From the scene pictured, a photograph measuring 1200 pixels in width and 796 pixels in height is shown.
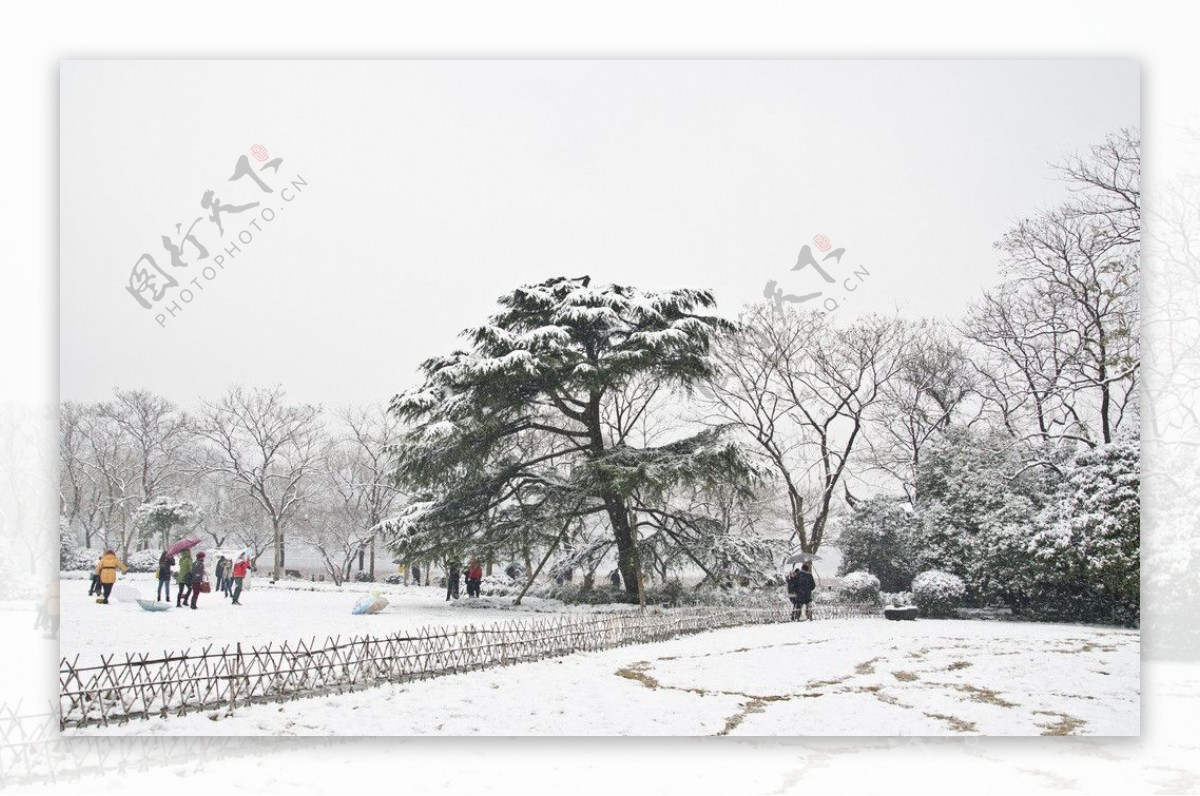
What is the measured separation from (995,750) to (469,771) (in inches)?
153

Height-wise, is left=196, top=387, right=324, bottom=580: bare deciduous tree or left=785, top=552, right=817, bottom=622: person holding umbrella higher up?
left=196, top=387, right=324, bottom=580: bare deciduous tree

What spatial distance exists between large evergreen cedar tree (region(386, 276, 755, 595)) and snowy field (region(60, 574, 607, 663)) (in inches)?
29.3

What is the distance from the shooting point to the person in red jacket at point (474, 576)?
8034 mm

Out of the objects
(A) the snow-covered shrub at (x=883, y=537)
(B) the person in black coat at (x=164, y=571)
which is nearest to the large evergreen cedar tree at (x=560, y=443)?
(A) the snow-covered shrub at (x=883, y=537)

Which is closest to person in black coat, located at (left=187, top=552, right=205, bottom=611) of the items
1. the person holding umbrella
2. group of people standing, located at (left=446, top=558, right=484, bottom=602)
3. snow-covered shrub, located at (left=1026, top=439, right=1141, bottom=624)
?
group of people standing, located at (left=446, top=558, right=484, bottom=602)

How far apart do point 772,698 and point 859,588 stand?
1.72 meters

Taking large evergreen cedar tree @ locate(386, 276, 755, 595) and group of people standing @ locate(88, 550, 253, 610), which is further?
large evergreen cedar tree @ locate(386, 276, 755, 595)

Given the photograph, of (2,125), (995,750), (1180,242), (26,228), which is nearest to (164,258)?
(26,228)

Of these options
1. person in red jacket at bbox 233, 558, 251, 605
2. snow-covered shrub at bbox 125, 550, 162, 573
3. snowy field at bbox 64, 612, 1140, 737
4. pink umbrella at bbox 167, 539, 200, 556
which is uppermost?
pink umbrella at bbox 167, 539, 200, 556

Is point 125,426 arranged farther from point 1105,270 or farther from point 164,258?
point 1105,270

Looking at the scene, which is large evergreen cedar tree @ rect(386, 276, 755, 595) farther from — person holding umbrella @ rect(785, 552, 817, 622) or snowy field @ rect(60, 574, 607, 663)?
person holding umbrella @ rect(785, 552, 817, 622)

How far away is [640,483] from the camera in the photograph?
27.2ft

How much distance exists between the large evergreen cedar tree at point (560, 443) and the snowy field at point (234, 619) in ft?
2.44

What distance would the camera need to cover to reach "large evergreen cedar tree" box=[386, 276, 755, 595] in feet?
26.0
